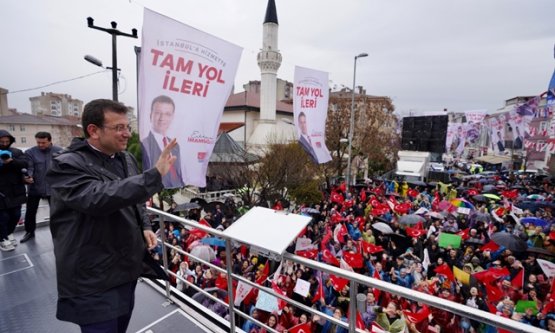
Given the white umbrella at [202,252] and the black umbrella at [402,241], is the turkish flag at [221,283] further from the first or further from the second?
the black umbrella at [402,241]

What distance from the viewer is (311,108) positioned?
27.1ft

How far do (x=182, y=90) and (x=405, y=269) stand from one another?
6.62 m

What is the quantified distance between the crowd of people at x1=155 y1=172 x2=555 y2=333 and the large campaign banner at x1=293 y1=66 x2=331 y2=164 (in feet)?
8.77

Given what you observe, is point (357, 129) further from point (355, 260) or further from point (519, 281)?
point (519, 281)

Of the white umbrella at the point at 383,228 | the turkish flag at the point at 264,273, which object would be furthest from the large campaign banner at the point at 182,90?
the white umbrella at the point at 383,228

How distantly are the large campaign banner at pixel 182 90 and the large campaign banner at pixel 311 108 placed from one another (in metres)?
4.13

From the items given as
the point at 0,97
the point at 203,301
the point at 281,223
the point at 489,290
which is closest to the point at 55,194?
the point at 281,223

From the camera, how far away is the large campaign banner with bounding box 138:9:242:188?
3.13 metres

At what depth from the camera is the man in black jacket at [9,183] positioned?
4113 millimetres

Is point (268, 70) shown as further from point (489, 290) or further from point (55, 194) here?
point (55, 194)

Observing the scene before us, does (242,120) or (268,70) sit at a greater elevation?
(268,70)

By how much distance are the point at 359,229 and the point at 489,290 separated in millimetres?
5082

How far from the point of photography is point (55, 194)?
157 centimetres

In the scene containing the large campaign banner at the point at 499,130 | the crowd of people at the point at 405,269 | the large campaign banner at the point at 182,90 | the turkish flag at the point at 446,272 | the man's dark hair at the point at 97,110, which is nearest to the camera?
the man's dark hair at the point at 97,110
